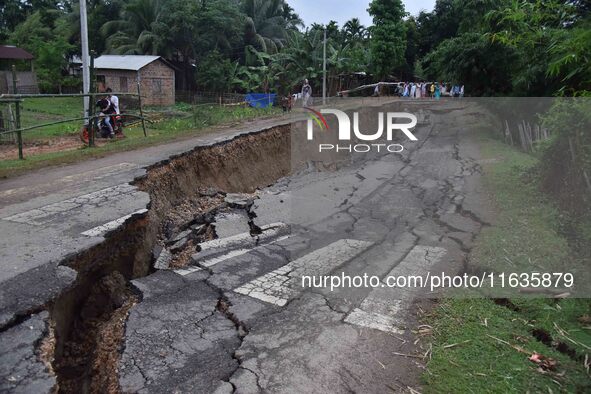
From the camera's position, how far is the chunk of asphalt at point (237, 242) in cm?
593

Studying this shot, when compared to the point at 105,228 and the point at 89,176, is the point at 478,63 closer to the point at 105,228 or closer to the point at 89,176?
the point at 89,176

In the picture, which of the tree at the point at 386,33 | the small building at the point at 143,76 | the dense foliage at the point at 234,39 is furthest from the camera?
the tree at the point at 386,33

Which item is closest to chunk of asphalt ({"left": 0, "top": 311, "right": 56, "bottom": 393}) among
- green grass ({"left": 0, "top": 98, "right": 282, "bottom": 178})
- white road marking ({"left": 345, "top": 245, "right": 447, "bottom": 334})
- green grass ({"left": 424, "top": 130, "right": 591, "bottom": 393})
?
white road marking ({"left": 345, "top": 245, "right": 447, "bottom": 334})

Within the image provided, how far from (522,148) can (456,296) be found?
35.0ft

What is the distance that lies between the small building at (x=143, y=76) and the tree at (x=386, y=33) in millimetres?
12140

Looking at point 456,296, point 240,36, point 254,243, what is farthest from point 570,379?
point 240,36

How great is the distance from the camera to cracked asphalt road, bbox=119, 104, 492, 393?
3.62 m

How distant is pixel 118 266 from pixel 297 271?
2080mm

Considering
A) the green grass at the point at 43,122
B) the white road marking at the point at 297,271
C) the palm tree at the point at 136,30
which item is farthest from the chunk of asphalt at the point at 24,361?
the palm tree at the point at 136,30

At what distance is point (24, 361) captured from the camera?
10.8 feet

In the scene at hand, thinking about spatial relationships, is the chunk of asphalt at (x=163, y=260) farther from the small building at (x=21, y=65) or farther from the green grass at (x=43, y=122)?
the small building at (x=21, y=65)

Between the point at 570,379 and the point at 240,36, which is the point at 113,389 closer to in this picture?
the point at 570,379

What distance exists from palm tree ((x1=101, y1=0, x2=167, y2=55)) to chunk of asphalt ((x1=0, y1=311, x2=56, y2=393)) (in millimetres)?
28228

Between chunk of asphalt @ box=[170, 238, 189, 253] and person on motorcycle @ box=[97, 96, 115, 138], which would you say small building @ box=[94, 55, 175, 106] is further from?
chunk of asphalt @ box=[170, 238, 189, 253]
